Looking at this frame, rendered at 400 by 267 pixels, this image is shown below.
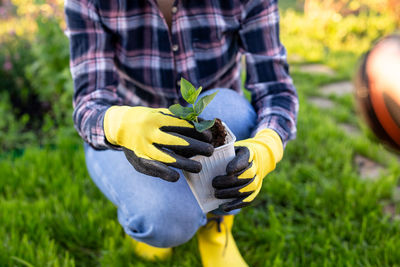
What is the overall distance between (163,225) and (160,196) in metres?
0.09

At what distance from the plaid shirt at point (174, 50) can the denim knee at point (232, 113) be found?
0.18 ft

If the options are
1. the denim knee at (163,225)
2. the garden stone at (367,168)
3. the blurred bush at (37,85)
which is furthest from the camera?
the blurred bush at (37,85)

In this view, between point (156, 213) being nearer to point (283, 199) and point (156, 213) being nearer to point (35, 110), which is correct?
point (283, 199)

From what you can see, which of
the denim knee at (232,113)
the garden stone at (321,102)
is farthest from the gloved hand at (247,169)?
the garden stone at (321,102)

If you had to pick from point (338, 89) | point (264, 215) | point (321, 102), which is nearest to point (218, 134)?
point (264, 215)

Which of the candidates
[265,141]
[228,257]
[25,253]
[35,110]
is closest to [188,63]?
[265,141]

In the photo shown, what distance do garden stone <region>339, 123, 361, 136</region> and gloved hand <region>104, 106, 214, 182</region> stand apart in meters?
1.61

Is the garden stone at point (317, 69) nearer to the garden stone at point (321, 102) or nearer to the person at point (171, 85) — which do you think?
the garden stone at point (321, 102)

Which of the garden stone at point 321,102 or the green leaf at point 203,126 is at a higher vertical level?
the green leaf at point 203,126

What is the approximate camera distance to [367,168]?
2018 mm

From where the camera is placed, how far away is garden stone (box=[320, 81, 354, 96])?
2934 millimetres

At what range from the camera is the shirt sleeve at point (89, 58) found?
130 cm

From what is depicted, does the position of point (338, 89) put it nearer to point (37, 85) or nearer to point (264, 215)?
point (264, 215)

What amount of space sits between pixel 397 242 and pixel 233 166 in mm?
830
